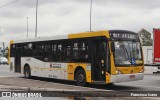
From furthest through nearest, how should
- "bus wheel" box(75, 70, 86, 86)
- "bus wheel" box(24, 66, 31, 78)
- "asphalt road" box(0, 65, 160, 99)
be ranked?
1. "bus wheel" box(24, 66, 31, 78)
2. "bus wheel" box(75, 70, 86, 86)
3. "asphalt road" box(0, 65, 160, 99)

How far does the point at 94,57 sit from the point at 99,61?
1.25 feet

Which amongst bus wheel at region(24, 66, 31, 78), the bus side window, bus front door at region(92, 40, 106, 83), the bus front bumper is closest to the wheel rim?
the bus side window

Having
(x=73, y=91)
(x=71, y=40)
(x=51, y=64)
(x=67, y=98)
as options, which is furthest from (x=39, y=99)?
(x=51, y=64)

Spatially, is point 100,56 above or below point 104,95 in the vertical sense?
above

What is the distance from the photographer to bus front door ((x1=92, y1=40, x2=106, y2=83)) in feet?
63.6

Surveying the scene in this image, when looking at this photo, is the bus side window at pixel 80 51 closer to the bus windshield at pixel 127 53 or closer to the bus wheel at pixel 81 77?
the bus wheel at pixel 81 77

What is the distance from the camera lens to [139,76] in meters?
19.6

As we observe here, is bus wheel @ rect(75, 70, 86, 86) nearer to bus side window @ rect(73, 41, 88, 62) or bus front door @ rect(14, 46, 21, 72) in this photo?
bus side window @ rect(73, 41, 88, 62)

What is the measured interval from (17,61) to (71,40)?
Answer: 25.1ft

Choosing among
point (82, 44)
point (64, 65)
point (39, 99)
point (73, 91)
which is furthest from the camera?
point (64, 65)

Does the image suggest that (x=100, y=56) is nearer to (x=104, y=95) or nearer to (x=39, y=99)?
(x=104, y=95)

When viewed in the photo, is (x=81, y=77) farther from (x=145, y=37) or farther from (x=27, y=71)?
(x=145, y=37)

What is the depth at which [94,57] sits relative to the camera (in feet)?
65.2

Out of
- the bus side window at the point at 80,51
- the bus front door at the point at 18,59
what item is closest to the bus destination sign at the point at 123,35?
the bus side window at the point at 80,51
